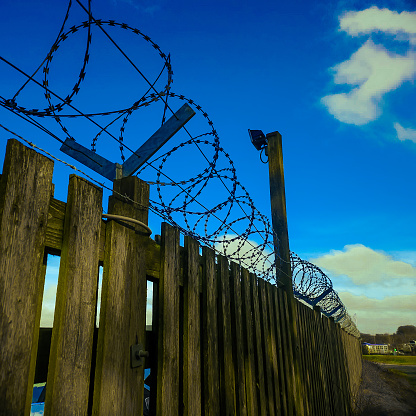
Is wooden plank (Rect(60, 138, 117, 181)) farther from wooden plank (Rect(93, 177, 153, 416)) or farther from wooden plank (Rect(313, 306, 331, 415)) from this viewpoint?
wooden plank (Rect(313, 306, 331, 415))

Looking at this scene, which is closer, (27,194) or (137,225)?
(27,194)

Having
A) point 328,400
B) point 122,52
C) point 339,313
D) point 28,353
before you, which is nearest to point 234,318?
Answer: point 28,353

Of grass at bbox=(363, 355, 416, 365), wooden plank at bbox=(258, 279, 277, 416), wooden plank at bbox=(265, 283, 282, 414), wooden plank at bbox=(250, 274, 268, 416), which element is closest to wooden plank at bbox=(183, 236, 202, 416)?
wooden plank at bbox=(250, 274, 268, 416)

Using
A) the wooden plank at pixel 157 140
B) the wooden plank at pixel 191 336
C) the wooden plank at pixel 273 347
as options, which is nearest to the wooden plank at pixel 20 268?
the wooden plank at pixel 191 336

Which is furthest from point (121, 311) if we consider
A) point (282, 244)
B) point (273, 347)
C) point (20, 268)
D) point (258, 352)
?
point (282, 244)

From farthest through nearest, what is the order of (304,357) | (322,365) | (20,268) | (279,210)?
(322,365) → (279,210) → (304,357) → (20,268)

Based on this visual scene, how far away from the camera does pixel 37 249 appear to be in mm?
1327

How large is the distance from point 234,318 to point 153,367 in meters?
1.08

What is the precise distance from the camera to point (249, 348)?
10.0ft

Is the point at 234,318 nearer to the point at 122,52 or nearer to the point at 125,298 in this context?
the point at 125,298

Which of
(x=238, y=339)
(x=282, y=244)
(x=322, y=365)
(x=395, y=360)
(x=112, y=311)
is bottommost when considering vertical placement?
(x=395, y=360)

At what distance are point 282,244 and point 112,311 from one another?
382cm

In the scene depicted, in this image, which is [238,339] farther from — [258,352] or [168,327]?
[168,327]

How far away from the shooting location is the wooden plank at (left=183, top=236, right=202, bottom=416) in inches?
82.4
